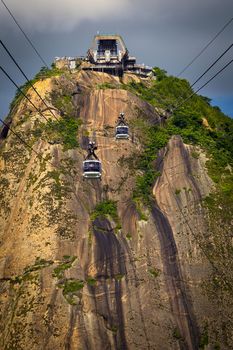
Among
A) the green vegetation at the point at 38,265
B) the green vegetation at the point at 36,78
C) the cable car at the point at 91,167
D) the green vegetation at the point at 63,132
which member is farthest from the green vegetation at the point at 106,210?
the green vegetation at the point at 36,78

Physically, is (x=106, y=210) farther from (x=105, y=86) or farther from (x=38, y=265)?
(x=105, y=86)

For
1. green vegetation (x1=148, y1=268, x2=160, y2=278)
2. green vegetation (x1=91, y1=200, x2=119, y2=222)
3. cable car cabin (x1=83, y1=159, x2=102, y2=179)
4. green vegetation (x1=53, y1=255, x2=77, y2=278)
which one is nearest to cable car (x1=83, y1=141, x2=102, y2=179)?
cable car cabin (x1=83, y1=159, x2=102, y2=179)

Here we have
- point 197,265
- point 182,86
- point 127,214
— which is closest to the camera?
point 197,265

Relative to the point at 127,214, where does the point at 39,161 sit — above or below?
above

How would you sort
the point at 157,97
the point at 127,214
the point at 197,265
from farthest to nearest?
the point at 157,97
the point at 127,214
the point at 197,265

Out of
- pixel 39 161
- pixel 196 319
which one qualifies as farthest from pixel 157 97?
pixel 196 319

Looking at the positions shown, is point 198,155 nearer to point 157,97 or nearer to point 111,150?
point 111,150
